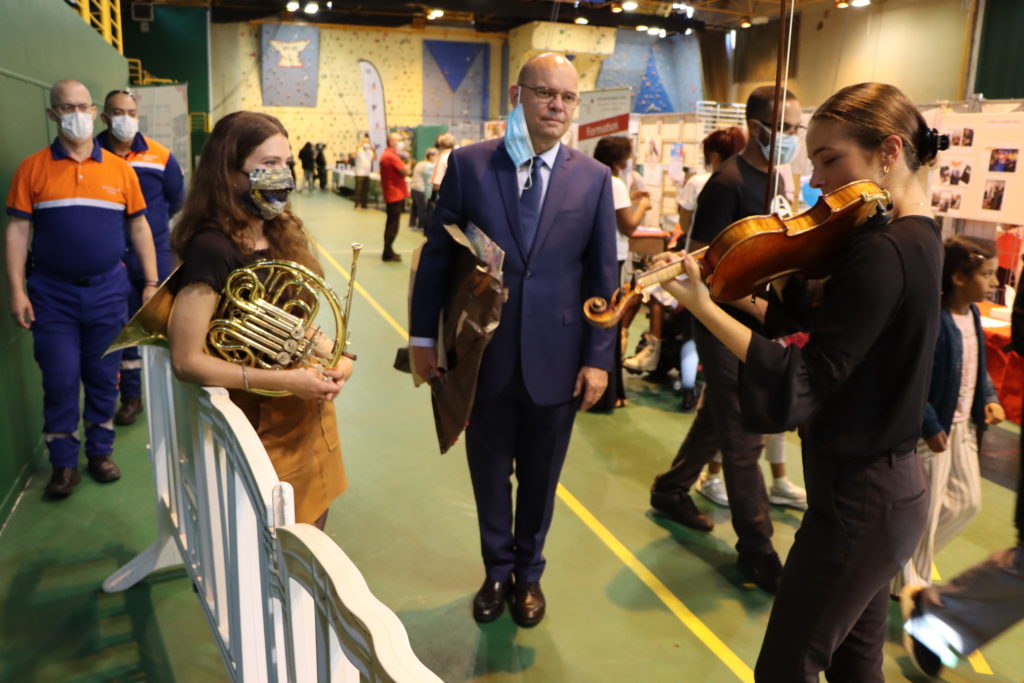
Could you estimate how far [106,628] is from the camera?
2.81 metres

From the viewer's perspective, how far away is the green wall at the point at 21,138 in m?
3.68

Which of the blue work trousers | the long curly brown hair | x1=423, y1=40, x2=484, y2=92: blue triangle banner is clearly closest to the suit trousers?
the long curly brown hair

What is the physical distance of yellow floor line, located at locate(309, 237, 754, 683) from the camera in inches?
→ 107

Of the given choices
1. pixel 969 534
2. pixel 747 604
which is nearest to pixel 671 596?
pixel 747 604

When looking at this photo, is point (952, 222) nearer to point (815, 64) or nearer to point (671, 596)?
point (671, 596)

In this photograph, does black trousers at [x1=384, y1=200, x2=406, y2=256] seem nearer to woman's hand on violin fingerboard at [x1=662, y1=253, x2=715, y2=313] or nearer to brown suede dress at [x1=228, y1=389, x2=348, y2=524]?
brown suede dress at [x1=228, y1=389, x2=348, y2=524]

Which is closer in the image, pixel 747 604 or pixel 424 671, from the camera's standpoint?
pixel 424 671

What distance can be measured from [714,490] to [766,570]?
0.88 meters

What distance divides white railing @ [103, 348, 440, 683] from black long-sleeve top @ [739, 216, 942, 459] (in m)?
0.92

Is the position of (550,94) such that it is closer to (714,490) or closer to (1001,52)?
(714,490)

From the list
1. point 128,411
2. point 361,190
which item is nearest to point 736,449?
point 128,411

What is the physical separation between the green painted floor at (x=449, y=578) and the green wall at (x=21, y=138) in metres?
0.23

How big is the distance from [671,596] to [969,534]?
1681 millimetres

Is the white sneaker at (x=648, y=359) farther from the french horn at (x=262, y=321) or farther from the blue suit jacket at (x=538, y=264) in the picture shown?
the french horn at (x=262, y=321)
